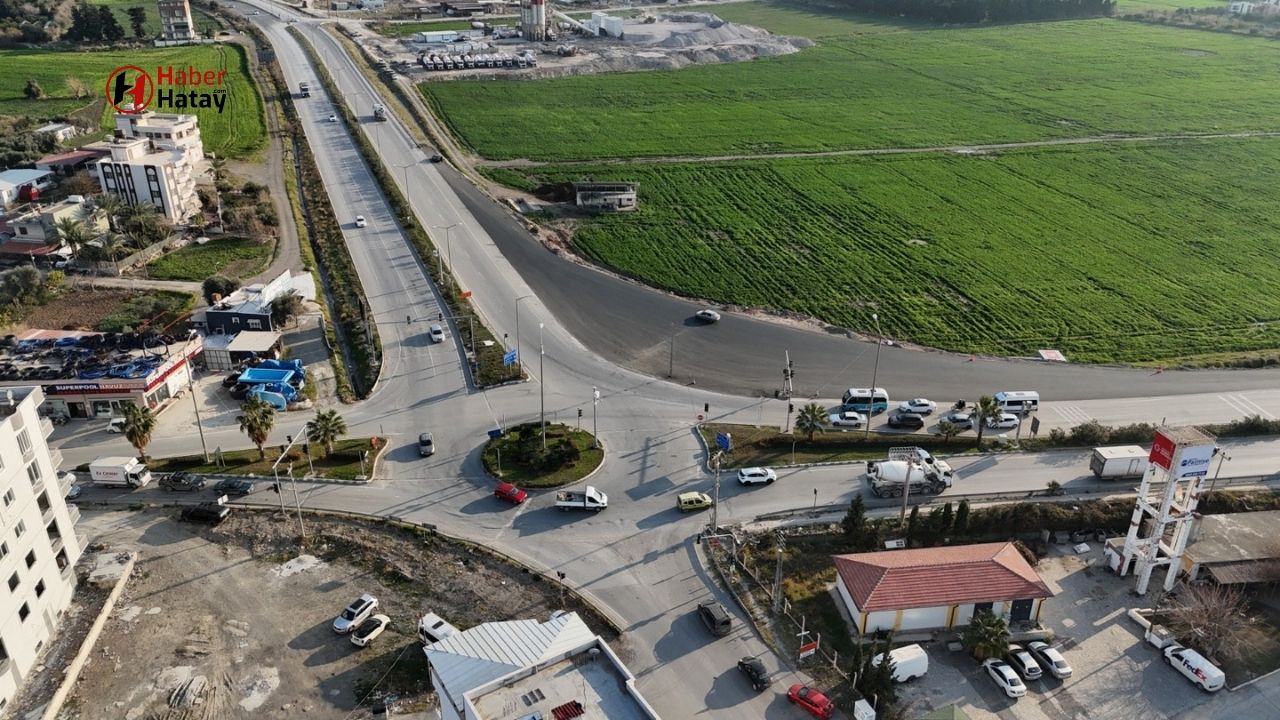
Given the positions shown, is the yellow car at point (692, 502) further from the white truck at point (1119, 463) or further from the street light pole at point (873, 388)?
the white truck at point (1119, 463)

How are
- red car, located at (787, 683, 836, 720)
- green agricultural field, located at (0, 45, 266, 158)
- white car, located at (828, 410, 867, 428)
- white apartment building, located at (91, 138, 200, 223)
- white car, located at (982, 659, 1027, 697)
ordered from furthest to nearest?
green agricultural field, located at (0, 45, 266, 158) → white apartment building, located at (91, 138, 200, 223) → white car, located at (828, 410, 867, 428) → white car, located at (982, 659, 1027, 697) → red car, located at (787, 683, 836, 720)

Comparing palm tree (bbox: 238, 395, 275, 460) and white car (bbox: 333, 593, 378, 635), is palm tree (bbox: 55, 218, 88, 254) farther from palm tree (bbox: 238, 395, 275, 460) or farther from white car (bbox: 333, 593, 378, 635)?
white car (bbox: 333, 593, 378, 635)

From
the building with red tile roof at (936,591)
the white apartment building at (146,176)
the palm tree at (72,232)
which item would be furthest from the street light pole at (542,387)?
the white apartment building at (146,176)

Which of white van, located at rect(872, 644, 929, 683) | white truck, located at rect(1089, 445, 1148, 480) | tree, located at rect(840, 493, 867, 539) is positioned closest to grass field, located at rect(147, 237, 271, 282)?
tree, located at rect(840, 493, 867, 539)

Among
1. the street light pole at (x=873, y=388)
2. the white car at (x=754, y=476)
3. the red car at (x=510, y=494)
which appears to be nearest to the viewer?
the red car at (x=510, y=494)

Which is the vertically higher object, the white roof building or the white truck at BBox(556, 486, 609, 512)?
the white roof building
